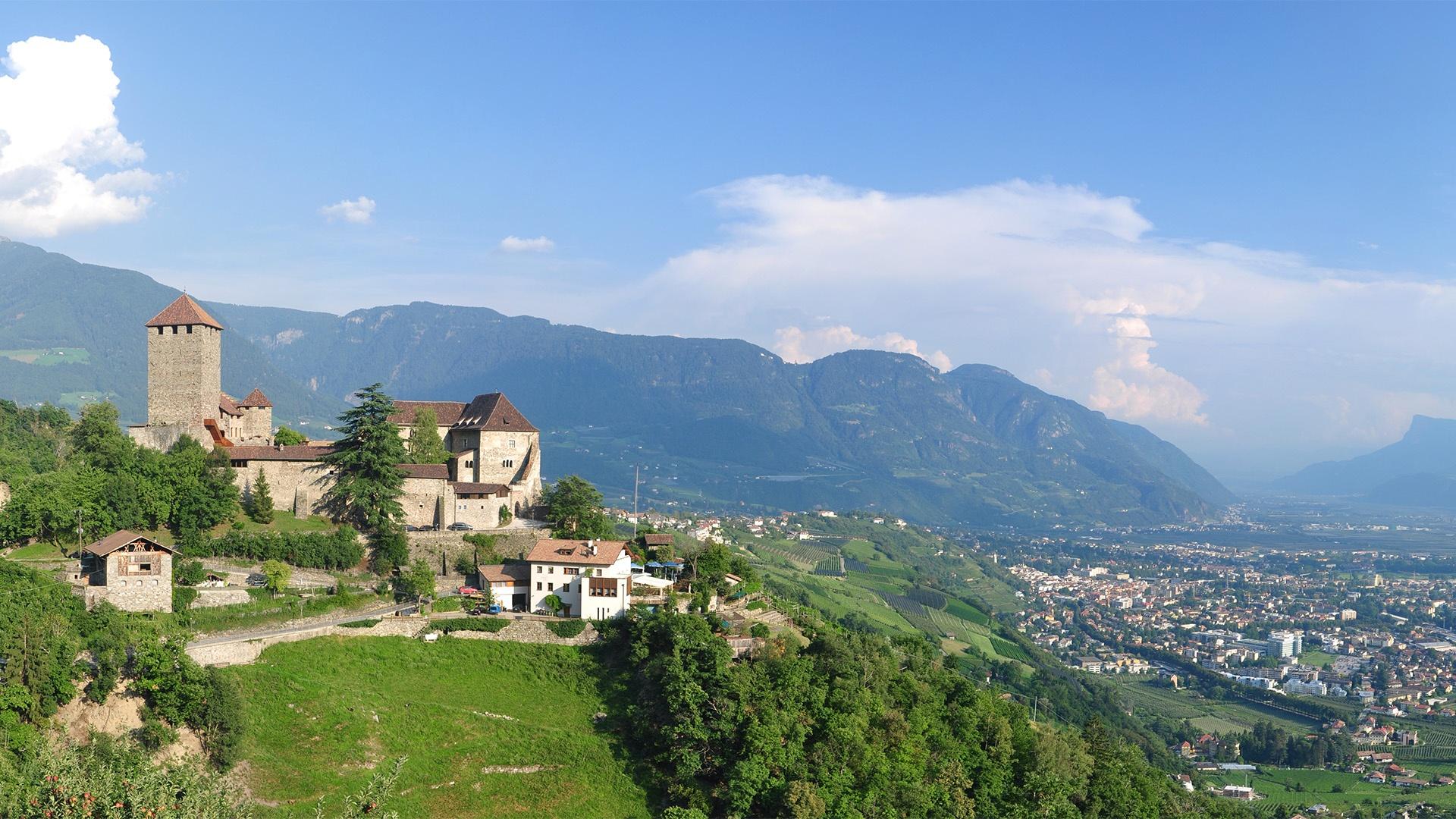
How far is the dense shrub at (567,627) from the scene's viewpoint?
168ft

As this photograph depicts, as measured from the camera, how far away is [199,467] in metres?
57.2

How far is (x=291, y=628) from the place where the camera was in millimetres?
48469

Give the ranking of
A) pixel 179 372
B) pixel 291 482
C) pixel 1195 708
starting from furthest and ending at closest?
pixel 1195 708
pixel 179 372
pixel 291 482

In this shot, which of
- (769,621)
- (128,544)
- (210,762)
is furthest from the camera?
(769,621)

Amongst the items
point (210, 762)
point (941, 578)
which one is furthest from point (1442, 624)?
point (210, 762)


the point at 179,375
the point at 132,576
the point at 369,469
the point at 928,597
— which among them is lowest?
the point at 928,597

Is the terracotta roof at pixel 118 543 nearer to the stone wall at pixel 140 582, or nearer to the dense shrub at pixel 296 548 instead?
the stone wall at pixel 140 582

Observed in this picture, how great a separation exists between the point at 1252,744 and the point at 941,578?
278 feet

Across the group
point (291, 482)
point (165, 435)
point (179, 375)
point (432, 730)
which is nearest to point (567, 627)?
point (432, 730)

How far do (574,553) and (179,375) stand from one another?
87.0 feet

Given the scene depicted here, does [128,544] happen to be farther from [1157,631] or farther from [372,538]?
[1157,631]

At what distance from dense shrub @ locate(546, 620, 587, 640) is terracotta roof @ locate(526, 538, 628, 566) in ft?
10.7

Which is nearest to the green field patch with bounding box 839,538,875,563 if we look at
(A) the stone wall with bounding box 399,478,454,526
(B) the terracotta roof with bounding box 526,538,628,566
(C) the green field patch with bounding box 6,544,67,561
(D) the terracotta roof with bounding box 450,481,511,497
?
(D) the terracotta roof with bounding box 450,481,511,497

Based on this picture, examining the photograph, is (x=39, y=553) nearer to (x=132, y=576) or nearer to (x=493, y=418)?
(x=132, y=576)
